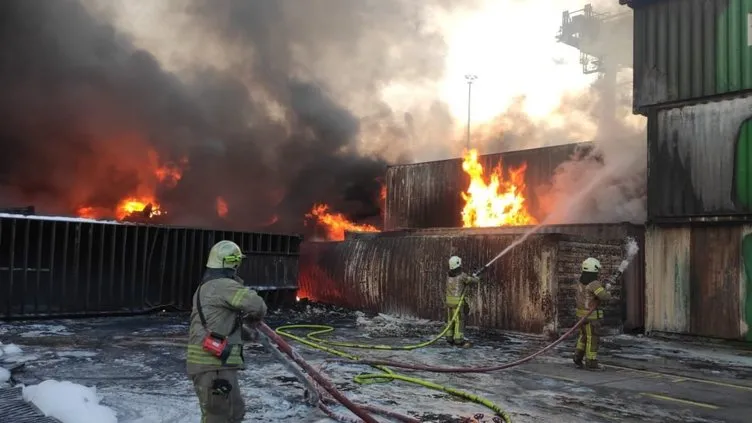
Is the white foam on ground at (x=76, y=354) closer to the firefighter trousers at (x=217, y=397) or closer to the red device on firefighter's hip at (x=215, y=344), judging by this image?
the firefighter trousers at (x=217, y=397)

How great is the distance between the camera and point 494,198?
2155 centimetres

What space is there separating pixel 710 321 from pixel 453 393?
347 inches

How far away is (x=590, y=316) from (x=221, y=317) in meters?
6.33

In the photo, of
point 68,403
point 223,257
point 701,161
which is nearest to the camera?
point 223,257

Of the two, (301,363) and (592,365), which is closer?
(301,363)

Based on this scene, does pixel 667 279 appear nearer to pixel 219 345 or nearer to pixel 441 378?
pixel 441 378

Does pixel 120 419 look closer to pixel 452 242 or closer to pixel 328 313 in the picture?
pixel 452 242

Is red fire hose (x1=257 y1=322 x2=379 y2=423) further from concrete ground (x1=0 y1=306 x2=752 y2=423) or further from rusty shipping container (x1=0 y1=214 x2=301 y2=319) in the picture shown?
rusty shipping container (x1=0 y1=214 x2=301 y2=319)

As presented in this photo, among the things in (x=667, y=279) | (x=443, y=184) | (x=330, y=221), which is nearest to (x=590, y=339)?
(x=667, y=279)

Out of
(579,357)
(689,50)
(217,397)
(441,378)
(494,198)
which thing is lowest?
(441,378)

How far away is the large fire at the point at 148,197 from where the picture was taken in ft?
74.8

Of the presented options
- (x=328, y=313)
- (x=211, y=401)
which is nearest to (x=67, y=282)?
(x=328, y=313)

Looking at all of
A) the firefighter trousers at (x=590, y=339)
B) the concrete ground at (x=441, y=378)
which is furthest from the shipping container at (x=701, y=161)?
the firefighter trousers at (x=590, y=339)

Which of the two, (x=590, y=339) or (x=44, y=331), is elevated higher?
(x=590, y=339)
